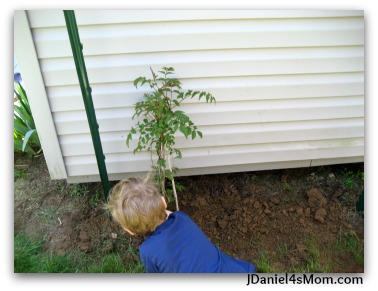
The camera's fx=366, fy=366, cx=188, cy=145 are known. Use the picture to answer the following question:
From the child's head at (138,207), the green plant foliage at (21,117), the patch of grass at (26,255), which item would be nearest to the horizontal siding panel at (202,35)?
the green plant foliage at (21,117)

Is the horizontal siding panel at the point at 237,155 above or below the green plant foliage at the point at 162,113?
below

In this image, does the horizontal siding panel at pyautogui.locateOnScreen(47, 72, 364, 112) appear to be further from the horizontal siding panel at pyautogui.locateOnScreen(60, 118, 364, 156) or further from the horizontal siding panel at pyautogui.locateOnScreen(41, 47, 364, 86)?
the horizontal siding panel at pyautogui.locateOnScreen(60, 118, 364, 156)

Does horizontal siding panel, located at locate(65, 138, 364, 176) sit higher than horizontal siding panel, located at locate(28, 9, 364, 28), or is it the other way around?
horizontal siding panel, located at locate(28, 9, 364, 28)

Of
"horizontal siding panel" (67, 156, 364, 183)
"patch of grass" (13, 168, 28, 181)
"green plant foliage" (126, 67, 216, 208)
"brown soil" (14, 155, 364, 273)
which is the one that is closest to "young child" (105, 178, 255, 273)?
"green plant foliage" (126, 67, 216, 208)

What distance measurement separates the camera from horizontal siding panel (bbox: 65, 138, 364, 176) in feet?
8.29

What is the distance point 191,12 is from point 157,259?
1282mm

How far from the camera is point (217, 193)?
8.87ft

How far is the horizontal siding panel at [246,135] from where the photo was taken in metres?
2.41

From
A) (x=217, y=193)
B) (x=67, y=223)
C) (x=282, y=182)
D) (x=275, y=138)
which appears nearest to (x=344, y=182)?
(x=282, y=182)

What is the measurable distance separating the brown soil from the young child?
0.66 metres

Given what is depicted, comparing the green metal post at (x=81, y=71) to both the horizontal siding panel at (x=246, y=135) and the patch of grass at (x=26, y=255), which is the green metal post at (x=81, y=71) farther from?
the patch of grass at (x=26, y=255)

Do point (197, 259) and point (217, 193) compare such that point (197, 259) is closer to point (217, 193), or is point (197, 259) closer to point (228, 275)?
point (228, 275)

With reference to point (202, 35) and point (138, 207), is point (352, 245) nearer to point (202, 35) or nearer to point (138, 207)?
point (138, 207)

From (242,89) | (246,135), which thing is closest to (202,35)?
(242,89)
